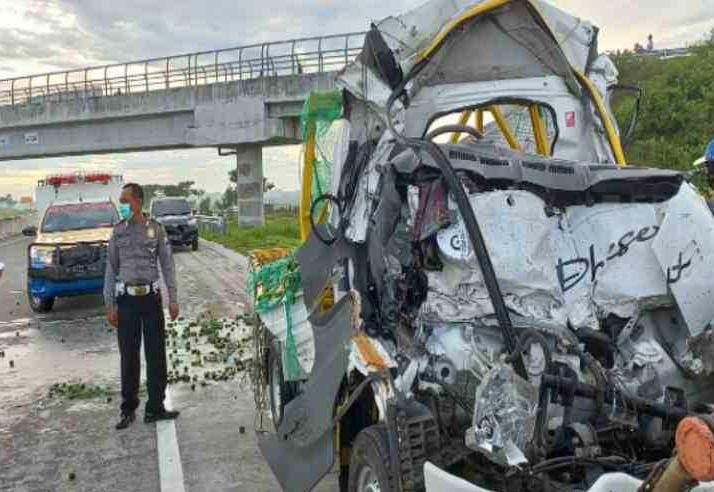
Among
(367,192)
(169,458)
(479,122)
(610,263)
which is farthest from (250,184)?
(610,263)

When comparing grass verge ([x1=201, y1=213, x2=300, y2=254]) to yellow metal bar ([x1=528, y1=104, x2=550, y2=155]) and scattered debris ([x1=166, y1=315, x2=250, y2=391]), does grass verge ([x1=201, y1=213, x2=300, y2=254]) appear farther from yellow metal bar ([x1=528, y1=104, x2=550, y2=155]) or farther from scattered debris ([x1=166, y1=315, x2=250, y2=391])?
yellow metal bar ([x1=528, y1=104, x2=550, y2=155])

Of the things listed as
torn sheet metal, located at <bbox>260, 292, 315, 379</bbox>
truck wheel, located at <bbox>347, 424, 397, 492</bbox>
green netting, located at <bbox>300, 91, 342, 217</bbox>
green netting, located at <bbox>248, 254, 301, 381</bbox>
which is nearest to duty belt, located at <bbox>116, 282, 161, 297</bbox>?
green netting, located at <bbox>248, 254, 301, 381</bbox>

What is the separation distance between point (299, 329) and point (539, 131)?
2.24 m

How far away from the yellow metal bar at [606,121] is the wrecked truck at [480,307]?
1.81 feet

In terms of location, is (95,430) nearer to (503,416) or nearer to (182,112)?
(503,416)

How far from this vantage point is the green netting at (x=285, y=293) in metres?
5.04

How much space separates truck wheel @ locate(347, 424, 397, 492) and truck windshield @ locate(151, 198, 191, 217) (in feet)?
78.4

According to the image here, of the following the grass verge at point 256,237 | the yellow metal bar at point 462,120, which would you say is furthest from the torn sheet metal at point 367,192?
the grass verge at point 256,237

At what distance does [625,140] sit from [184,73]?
30.6 meters

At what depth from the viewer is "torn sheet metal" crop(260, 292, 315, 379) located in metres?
4.79

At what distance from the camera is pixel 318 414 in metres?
3.95

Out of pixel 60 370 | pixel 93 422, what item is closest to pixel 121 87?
pixel 60 370

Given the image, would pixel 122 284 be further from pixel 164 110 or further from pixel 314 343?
pixel 164 110

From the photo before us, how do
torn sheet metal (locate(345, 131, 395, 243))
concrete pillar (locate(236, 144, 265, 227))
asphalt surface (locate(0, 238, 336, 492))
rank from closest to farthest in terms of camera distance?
torn sheet metal (locate(345, 131, 395, 243)) < asphalt surface (locate(0, 238, 336, 492)) < concrete pillar (locate(236, 144, 265, 227))
